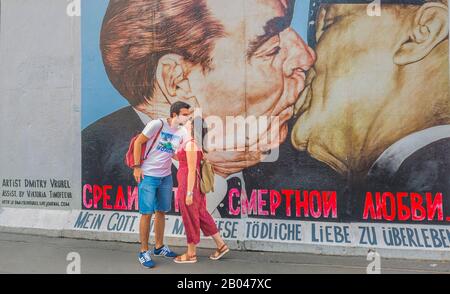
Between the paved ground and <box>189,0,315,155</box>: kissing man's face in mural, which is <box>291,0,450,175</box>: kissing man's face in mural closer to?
<box>189,0,315,155</box>: kissing man's face in mural

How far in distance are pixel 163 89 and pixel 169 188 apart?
189 centimetres

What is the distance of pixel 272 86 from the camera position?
6.73 meters

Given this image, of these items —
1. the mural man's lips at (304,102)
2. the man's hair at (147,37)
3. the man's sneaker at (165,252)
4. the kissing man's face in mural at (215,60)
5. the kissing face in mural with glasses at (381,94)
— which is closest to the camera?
the man's sneaker at (165,252)

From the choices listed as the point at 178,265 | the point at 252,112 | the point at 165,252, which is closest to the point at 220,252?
the point at 178,265

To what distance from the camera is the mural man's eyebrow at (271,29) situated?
668 cm

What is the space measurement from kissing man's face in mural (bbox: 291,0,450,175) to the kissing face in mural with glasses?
0.01m

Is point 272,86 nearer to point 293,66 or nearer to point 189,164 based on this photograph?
point 293,66

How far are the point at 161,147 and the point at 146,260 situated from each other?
1347 millimetres

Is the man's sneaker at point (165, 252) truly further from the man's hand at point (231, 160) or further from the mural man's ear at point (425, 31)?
the mural man's ear at point (425, 31)

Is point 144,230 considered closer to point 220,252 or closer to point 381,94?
point 220,252

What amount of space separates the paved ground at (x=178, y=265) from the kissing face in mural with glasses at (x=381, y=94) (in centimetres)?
119

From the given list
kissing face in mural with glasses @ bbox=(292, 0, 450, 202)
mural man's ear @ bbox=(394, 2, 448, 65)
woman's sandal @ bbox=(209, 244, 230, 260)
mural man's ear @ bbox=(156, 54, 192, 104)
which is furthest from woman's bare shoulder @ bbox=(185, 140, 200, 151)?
mural man's ear @ bbox=(394, 2, 448, 65)

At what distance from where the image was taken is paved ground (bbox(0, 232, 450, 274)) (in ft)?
18.0

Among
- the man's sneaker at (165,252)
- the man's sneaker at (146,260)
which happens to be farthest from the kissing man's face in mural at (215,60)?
the man's sneaker at (146,260)
